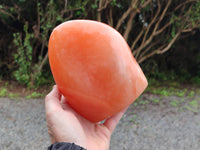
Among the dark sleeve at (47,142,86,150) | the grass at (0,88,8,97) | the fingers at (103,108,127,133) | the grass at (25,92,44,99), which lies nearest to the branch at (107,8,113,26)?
the grass at (25,92,44,99)

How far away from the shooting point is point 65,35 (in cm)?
123

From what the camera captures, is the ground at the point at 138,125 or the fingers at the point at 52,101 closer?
the fingers at the point at 52,101

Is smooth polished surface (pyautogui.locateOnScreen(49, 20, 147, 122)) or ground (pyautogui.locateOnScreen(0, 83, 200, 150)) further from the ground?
smooth polished surface (pyautogui.locateOnScreen(49, 20, 147, 122))

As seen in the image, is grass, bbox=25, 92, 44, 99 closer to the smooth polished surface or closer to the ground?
the ground

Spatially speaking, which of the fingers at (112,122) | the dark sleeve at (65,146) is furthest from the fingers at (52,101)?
the fingers at (112,122)

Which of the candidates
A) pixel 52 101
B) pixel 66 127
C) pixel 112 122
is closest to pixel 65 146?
pixel 66 127

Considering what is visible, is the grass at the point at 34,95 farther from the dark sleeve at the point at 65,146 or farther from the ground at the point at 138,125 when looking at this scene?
the dark sleeve at the point at 65,146

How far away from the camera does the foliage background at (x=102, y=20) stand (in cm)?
375

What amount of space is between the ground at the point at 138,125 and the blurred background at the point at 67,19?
658 millimetres

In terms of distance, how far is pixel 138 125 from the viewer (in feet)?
9.75

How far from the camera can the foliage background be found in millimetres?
3750

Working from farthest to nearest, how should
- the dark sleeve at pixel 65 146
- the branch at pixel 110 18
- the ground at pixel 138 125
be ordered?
the branch at pixel 110 18 < the ground at pixel 138 125 < the dark sleeve at pixel 65 146

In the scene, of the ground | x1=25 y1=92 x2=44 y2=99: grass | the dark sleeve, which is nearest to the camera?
the dark sleeve

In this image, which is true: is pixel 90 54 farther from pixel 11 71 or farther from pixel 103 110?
pixel 11 71
